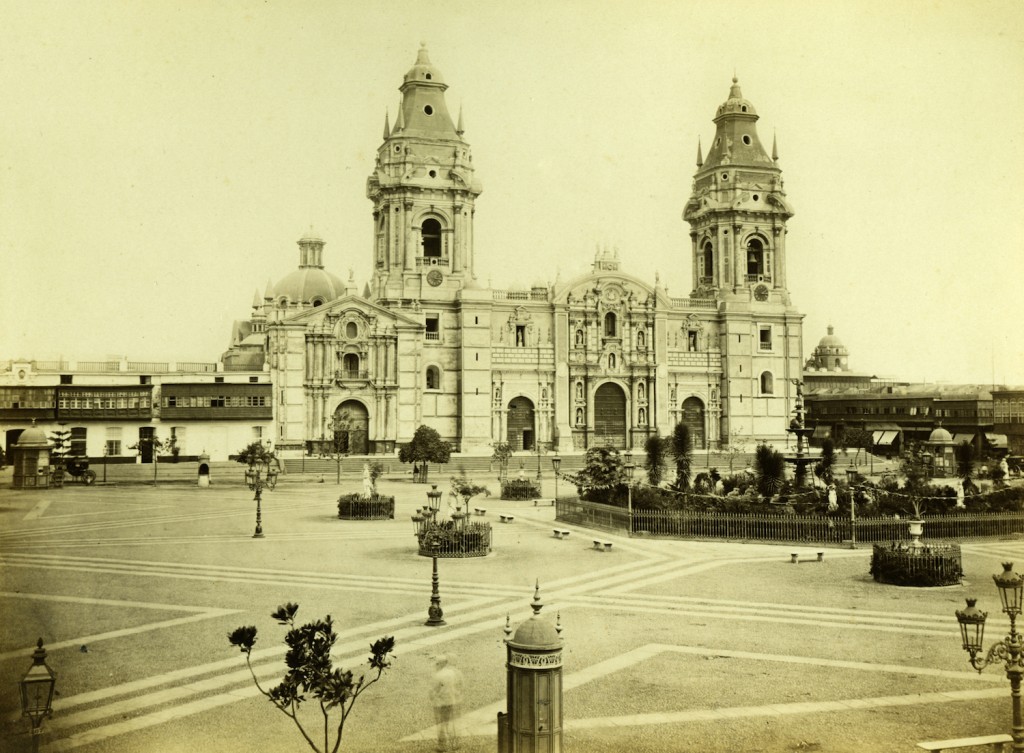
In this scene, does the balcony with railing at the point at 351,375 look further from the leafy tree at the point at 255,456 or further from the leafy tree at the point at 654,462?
the leafy tree at the point at 654,462

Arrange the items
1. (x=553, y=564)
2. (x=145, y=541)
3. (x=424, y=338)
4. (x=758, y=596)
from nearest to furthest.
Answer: (x=758, y=596), (x=553, y=564), (x=145, y=541), (x=424, y=338)

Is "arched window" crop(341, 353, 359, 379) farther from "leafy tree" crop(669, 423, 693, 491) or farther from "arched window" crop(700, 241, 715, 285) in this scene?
"arched window" crop(700, 241, 715, 285)

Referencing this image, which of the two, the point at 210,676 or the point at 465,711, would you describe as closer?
the point at 465,711

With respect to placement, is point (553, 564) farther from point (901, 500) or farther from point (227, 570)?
point (901, 500)

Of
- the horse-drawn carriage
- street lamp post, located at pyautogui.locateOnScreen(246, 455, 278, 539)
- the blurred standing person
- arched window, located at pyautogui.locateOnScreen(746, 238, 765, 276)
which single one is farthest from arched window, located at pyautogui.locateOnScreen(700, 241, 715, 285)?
the blurred standing person

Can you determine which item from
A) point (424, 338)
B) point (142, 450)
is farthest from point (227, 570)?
point (424, 338)

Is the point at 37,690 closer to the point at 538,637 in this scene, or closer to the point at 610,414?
the point at 538,637

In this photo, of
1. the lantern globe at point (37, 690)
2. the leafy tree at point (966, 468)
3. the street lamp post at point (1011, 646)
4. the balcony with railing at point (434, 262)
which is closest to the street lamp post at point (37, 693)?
the lantern globe at point (37, 690)

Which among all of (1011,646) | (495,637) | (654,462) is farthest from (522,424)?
(1011,646)
